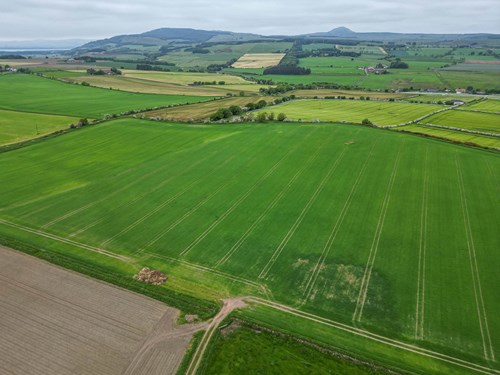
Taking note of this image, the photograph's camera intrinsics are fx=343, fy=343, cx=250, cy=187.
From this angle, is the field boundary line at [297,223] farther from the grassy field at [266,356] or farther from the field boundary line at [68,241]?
the field boundary line at [68,241]

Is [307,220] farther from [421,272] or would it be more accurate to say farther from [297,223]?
[421,272]

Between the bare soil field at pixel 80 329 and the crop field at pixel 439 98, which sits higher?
the crop field at pixel 439 98

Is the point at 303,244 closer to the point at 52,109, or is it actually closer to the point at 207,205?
the point at 207,205

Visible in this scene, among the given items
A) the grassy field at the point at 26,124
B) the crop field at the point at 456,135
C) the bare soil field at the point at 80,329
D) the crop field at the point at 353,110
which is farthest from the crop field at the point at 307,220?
the crop field at the point at 353,110

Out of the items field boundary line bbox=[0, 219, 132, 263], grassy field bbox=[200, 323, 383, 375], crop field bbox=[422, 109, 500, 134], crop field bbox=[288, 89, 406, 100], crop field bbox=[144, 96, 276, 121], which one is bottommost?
grassy field bbox=[200, 323, 383, 375]

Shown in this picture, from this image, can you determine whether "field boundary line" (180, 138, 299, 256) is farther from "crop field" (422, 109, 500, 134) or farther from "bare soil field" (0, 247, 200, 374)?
"crop field" (422, 109, 500, 134)

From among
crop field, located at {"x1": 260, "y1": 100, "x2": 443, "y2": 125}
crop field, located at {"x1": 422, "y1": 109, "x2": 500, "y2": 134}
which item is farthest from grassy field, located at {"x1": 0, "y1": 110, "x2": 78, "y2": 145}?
crop field, located at {"x1": 422, "y1": 109, "x2": 500, "y2": 134}

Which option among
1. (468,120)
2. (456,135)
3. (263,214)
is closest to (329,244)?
(263,214)
